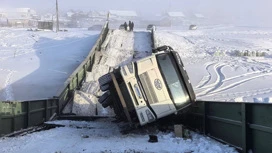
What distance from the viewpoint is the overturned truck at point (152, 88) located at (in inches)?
450

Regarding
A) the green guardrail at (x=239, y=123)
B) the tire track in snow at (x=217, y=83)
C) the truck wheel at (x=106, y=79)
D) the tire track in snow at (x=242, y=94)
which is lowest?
the tire track in snow at (x=242, y=94)

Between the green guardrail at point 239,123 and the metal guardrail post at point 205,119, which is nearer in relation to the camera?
the green guardrail at point 239,123

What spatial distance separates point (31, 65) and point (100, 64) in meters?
6.55

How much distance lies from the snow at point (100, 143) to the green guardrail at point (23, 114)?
48.4 inches

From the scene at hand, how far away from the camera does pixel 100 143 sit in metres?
9.34

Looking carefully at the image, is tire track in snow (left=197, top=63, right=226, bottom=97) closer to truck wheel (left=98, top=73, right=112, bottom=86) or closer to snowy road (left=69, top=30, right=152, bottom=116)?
snowy road (left=69, top=30, right=152, bottom=116)

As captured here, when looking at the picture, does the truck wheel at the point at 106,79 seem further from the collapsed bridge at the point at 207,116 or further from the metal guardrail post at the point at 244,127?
the metal guardrail post at the point at 244,127

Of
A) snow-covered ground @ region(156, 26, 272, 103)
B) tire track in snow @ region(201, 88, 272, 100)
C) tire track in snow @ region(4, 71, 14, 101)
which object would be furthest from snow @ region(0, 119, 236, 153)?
tire track in snow @ region(4, 71, 14, 101)

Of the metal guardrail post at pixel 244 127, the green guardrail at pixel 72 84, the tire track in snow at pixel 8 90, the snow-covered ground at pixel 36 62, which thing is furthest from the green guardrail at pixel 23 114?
the metal guardrail post at pixel 244 127

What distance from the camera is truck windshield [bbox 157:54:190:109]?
11617 millimetres

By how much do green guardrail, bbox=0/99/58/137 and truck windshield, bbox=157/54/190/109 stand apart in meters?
4.82

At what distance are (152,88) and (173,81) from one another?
28.0 inches

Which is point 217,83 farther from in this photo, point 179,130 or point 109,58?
point 179,130

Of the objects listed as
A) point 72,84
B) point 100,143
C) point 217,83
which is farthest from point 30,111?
Result: point 217,83
